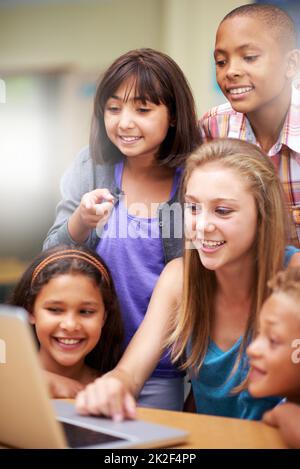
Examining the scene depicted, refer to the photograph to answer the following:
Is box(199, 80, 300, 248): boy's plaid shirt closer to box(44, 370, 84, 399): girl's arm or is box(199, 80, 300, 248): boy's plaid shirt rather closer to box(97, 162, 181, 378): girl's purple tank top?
box(97, 162, 181, 378): girl's purple tank top

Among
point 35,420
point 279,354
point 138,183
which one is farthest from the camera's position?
point 138,183

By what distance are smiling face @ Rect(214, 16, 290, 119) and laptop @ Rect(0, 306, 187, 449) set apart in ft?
1.68

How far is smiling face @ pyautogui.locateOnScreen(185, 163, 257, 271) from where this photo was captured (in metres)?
1.16

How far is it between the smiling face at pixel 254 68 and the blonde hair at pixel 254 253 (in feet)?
0.25

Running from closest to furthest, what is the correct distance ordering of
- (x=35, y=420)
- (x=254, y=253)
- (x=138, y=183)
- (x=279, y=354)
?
1. (x=35, y=420)
2. (x=279, y=354)
3. (x=254, y=253)
4. (x=138, y=183)

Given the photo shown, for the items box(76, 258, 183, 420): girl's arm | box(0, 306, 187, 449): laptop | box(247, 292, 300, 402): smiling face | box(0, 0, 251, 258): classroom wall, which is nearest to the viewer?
box(0, 306, 187, 449): laptop

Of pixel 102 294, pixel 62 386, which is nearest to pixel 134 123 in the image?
pixel 102 294

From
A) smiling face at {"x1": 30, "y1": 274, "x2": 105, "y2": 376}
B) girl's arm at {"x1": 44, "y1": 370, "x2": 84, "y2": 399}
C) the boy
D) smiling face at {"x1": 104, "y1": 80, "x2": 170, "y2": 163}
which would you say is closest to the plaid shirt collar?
the boy

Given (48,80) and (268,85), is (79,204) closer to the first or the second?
(48,80)

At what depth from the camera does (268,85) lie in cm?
121

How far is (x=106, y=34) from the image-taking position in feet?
4.36

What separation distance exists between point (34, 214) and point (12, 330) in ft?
1.55

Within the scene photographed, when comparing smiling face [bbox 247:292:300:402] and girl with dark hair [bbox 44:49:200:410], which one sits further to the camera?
girl with dark hair [bbox 44:49:200:410]

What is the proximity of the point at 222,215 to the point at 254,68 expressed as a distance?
238 mm
